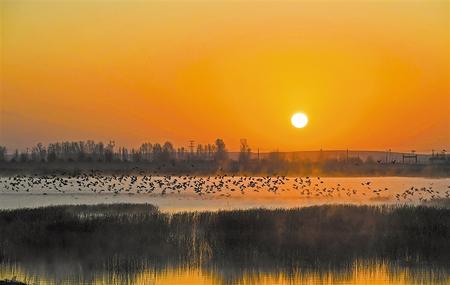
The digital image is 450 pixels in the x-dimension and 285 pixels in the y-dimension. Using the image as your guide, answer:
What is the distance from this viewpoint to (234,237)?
23391 millimetres

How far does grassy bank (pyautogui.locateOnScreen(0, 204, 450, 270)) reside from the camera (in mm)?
20844

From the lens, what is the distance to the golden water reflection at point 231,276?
59.7ft

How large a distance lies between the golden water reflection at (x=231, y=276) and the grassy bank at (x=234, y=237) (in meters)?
0.75

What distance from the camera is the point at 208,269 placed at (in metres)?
19.7

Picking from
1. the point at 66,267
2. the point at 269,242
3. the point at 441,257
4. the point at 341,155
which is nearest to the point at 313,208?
the point at 269,242

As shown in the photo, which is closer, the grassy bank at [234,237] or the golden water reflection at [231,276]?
the golden water reflection at [231,276]

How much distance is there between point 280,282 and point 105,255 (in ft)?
17.8

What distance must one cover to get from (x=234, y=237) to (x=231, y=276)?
434 centimetres

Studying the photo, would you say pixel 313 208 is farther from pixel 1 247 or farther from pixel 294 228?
pixel 1 247

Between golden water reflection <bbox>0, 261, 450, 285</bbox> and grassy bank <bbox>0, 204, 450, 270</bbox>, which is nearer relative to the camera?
golden water reflection <bbox>0, 261, 450, 285</bbox>

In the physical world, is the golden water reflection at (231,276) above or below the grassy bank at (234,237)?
below

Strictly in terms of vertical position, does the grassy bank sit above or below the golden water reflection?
above

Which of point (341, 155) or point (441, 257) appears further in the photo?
point (341, 155)

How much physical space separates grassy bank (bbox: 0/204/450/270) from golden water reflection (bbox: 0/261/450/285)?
75 cm
